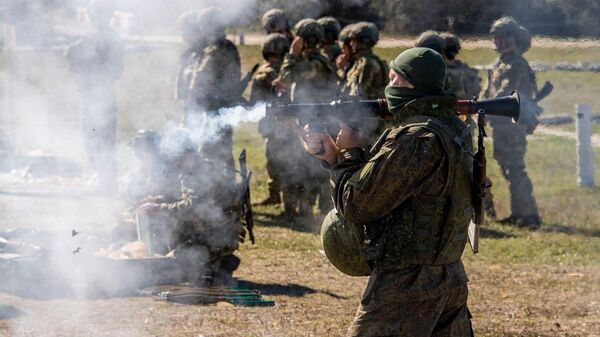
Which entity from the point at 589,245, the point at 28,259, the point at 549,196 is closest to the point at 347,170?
the point at 28,259

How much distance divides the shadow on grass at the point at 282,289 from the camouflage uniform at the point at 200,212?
44 centimetres

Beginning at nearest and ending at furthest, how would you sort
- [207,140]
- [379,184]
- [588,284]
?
[379,184] < [588,284] < [207,140]

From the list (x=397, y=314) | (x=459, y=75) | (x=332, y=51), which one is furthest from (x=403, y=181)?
(x=332, y=51)

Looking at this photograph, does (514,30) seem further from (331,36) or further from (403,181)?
(403,181)

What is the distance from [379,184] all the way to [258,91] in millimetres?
8512

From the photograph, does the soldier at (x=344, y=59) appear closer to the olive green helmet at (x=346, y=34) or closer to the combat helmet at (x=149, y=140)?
the olive green helmet at (x=346, y=34)

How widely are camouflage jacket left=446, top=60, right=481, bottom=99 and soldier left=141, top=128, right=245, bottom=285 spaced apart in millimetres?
3386

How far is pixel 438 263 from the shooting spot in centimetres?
491

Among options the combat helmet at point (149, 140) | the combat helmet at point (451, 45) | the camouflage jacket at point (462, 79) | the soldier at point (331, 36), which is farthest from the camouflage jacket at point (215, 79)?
the combat helmet at point (149, 140)

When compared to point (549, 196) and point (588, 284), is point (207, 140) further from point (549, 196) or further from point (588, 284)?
point (549, 196)

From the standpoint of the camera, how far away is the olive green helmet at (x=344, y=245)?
508 cm

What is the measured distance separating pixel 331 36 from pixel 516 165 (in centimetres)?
260

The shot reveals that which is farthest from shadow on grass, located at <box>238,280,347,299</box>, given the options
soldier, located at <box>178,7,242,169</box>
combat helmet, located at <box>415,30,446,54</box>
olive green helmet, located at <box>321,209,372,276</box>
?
olive green helmet, located at <box>321,209,372,276</box>

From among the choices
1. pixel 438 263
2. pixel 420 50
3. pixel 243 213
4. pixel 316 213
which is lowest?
pixel 316 213
